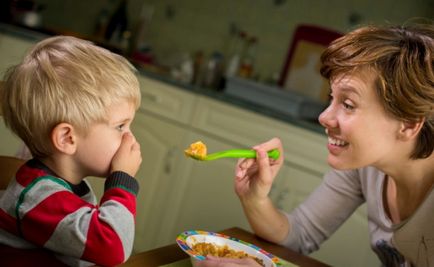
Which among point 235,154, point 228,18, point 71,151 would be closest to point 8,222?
point 71,151

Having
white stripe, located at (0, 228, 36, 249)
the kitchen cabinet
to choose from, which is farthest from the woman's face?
the kitchen cabinet

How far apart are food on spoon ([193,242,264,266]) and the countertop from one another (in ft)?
→ 4.54

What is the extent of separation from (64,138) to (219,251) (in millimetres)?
333

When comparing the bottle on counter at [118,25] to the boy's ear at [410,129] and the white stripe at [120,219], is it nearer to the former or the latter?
the boy's ear at [410,129]

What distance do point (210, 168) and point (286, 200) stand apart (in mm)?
360

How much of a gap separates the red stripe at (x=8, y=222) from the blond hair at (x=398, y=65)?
0.68 m

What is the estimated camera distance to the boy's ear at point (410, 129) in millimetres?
1192

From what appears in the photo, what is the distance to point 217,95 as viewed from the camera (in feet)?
8.42

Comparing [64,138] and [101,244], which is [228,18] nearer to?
[64,138]

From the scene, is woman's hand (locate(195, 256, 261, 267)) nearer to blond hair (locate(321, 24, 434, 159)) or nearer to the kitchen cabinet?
blond hair (locate(321, 24, 434, 159))

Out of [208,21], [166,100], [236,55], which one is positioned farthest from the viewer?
[208,21]

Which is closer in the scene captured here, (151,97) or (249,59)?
(151,97)

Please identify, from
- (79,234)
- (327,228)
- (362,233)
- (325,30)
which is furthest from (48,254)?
(325,30)

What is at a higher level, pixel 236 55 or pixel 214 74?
pixel 236 55
